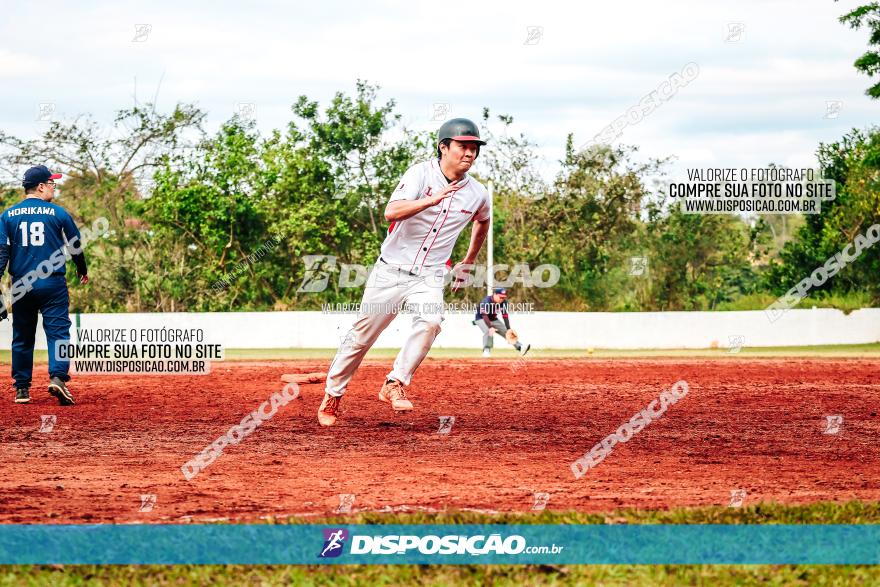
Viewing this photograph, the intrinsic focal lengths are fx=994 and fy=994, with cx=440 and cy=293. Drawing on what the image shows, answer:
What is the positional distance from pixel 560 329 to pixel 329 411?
23235 mm

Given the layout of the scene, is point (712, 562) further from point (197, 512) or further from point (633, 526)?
point (197, 512)

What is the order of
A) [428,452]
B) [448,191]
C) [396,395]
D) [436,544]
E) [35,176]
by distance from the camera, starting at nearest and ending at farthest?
[436,544]
[428,452]
[448,191]
[396,395]
[35,176]

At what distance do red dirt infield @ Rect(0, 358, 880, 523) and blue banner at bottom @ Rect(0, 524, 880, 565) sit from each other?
1.38 feet

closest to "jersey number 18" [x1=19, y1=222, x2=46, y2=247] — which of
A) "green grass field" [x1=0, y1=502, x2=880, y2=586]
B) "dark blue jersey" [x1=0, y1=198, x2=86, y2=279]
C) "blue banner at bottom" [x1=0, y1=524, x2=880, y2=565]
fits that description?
"dark blue jersey" [x1=0, y1=198, x2=86, y2=279]

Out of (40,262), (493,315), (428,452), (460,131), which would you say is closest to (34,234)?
(40,262)

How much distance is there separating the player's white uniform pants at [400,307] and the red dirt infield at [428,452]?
70 centimetres

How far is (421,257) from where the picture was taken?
855 centimetres

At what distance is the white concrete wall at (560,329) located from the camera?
1212 inches

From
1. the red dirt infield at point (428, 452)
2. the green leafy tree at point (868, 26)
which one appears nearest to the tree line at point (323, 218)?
the green leafy tree at point (868, 26)

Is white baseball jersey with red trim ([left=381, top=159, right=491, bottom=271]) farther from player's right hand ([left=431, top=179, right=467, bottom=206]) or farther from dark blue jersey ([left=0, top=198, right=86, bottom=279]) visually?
dark blue jersey ([left=0, top=198, right=86, bottom=279])

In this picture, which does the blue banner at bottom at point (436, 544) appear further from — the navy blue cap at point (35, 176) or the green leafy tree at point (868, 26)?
the green leafy tree at point (868, 26)

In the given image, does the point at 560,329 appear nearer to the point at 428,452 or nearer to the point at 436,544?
the point at 428,452

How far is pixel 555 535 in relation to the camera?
14.8ft

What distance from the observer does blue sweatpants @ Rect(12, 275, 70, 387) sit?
34.1 ft
